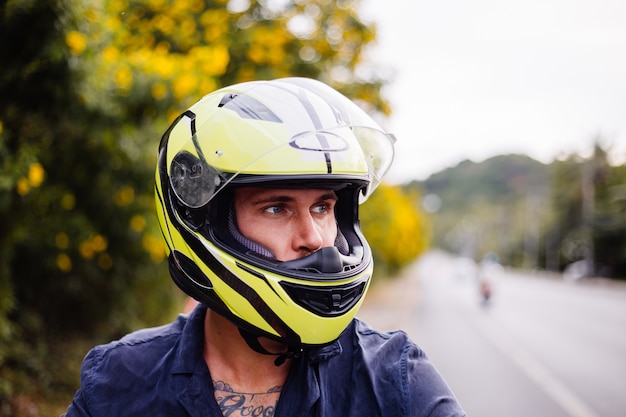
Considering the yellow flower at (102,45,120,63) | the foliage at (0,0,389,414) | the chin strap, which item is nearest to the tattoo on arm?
the chin strap

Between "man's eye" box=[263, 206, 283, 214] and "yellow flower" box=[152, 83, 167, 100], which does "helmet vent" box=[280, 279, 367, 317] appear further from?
"yellow flower" box=[152, 83, 167, 100]

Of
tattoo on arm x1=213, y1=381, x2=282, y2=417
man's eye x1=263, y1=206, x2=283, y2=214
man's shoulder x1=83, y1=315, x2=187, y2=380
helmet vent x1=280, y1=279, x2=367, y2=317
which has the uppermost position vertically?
man's eye x1=263, y1=206, x2=283, y2=214

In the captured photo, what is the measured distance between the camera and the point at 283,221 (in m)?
1.83

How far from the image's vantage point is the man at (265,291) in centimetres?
174

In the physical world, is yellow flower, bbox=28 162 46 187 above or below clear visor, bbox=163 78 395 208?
below

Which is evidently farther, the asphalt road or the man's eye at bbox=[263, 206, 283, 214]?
the asphalt road

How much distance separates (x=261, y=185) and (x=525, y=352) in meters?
10.9

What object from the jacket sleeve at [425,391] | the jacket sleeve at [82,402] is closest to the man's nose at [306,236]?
the jacket sleeve at [425,391]

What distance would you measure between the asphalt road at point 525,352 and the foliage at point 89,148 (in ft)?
14.7

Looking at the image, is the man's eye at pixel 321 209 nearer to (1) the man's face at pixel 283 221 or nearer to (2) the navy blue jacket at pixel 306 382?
(1) the man's face at pixel 283 221

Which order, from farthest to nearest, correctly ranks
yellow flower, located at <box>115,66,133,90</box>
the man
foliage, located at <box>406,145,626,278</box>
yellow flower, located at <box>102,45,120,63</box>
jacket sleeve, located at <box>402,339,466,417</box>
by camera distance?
1. foliage, located at <box>406,145,626,278</box>
2. yellow flower, located at <box>115,66,133,90</box>
3. yellow flower, located at <box>102,45,120,63</box>
4. the man
5. jacket sleeve, located at <box>402,339,466,417</box>

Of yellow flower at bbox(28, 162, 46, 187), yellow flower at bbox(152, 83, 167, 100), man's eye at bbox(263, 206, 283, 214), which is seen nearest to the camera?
man's eye at bbox(263, 206, 283, 214)

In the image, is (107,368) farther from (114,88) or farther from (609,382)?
(609,382)

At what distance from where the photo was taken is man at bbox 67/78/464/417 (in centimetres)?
174
